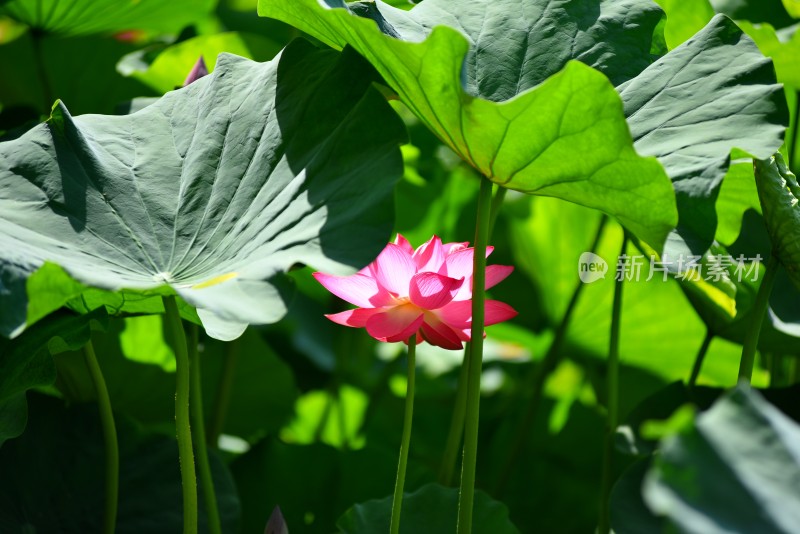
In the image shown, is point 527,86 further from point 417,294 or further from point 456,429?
point 456,429

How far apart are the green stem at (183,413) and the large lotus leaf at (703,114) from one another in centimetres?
43

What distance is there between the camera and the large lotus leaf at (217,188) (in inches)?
26.6

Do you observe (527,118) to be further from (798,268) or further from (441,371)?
(441,371)

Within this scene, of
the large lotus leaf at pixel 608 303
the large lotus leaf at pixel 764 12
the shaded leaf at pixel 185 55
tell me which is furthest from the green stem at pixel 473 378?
the large lotus leaf at pixel 764 12

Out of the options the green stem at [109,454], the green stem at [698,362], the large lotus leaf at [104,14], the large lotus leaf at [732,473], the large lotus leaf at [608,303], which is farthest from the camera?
the large lotus leaf at [608,303]

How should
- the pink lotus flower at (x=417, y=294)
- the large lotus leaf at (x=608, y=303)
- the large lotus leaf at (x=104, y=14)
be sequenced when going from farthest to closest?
the large lotus leaf at (x=608, y=303)
the large lotus leaf at (x=104, y=14)
the pink lotus flower at (x=417, y=294)

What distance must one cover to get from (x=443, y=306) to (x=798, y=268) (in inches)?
12.9

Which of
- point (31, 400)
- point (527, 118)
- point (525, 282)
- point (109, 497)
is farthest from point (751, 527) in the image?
point (525, 282)

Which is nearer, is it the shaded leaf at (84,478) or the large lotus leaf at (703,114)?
the large lotus leaf at (703,114)

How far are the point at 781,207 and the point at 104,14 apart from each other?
1.08 meters

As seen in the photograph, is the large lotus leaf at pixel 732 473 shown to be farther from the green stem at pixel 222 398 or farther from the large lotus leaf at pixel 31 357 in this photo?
the green stem at pixel 222 398

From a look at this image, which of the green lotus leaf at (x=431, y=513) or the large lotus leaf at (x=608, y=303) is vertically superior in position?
the green lotus leaf at (x=431, y=513)

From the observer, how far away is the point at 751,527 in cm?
47

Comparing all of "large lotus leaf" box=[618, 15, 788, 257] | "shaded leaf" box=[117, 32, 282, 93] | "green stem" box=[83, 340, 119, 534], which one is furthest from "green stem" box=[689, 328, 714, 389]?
"shaded leaf" box=[117, 32, 282, 93]
